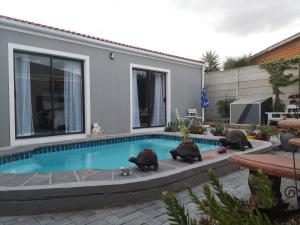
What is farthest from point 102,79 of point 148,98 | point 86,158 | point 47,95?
point 86,158

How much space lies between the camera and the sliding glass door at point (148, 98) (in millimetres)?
10117

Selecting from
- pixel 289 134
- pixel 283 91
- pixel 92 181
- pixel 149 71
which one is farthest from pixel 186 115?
pixel 92 181

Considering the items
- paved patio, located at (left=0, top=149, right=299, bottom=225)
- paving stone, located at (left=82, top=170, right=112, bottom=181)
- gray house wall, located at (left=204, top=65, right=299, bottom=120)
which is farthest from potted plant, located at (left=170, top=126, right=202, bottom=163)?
gray house wall, located at (left=204, top=65, right=299, bottom=120)

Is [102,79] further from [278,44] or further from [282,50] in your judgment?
[282,50]

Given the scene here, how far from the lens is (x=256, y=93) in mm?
11703

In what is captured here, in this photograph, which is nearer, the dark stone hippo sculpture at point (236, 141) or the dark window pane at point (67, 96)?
the dark stone hippo sculpture at point (236, 141)

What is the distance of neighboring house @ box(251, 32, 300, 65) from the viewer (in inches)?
617

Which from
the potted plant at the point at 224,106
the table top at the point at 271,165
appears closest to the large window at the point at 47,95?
the table top at the point at 271,165

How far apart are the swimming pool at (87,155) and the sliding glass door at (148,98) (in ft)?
5.20

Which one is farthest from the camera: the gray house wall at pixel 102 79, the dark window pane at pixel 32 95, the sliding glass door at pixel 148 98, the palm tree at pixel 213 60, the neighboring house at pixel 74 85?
the palm tree at pixel 213 60

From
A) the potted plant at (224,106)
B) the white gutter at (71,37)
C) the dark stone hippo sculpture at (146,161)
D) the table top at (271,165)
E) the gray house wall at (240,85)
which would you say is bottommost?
the dark stone hippo sculpture at (146,161)

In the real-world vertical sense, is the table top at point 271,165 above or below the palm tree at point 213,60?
below

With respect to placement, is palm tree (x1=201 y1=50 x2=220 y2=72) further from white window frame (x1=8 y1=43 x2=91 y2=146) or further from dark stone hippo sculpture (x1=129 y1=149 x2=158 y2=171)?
dark stone hippo sculpture (x1=129 y1=149 x2=158 y2=171)

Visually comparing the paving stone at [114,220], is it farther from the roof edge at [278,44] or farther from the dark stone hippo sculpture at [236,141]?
the roof edge at [278,44]
